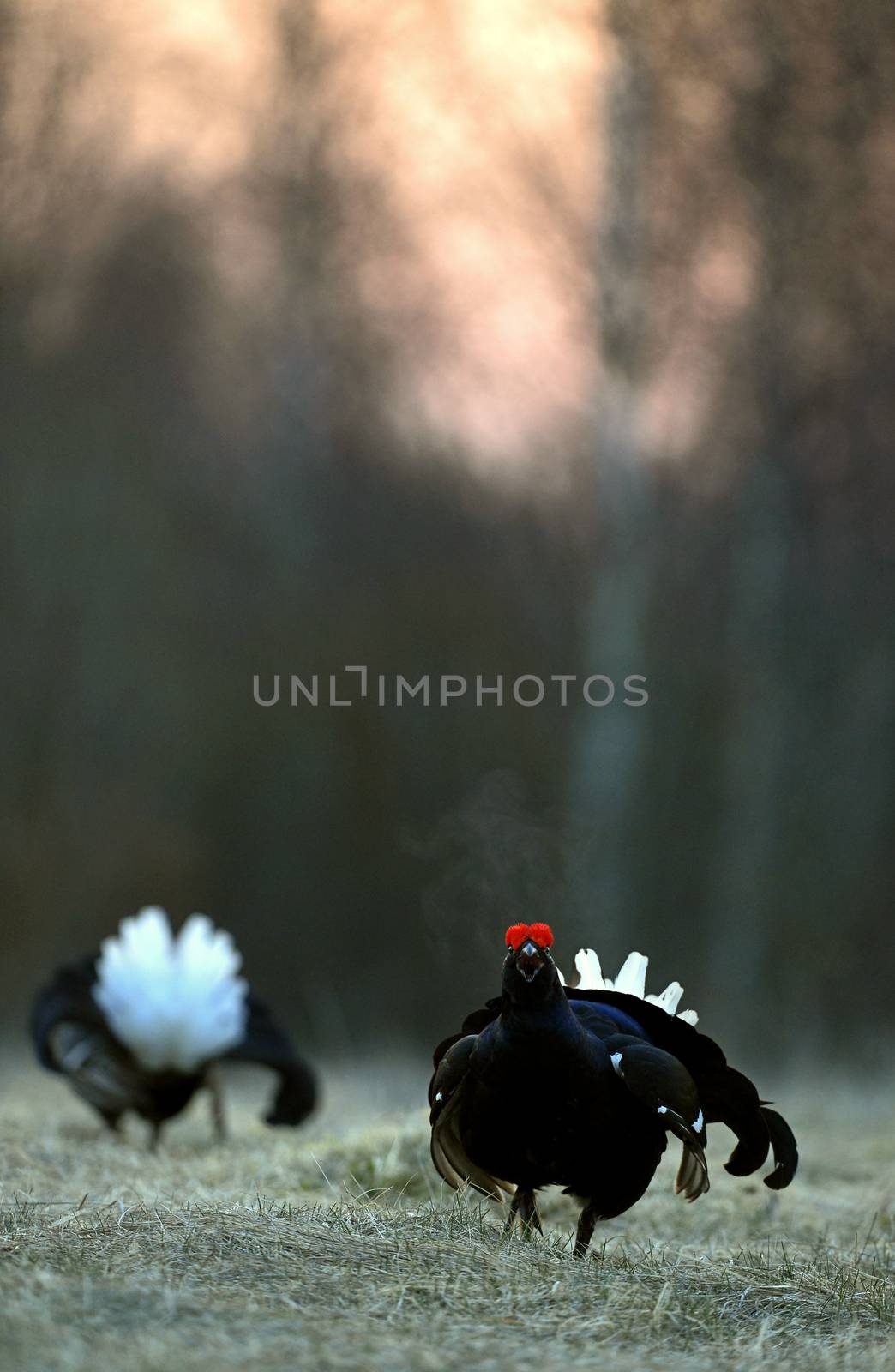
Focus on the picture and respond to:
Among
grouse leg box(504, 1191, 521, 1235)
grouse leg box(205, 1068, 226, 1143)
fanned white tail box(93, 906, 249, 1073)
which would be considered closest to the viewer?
Answer: grouse leg box(504, 1191, 521, 1235)

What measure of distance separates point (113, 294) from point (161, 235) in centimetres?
72

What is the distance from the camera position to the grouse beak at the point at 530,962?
9.61 feet

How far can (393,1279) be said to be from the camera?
8.25 ft

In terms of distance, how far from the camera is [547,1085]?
117 inches

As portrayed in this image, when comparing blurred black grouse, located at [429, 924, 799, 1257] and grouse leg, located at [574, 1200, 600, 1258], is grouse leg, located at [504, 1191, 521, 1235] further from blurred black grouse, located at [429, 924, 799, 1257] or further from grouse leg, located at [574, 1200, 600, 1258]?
grouse leg, located at [574, 1200, 600, 1258]

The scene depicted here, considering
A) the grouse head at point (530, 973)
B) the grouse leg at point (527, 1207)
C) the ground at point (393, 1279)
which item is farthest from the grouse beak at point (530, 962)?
the grouse leg at point (527, 1207)

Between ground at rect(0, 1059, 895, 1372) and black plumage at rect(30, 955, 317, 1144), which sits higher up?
black plumage at rect(30, 955, 317, 1144)

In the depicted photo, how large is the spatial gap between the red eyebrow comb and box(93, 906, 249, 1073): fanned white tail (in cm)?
275

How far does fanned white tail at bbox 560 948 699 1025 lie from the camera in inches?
141

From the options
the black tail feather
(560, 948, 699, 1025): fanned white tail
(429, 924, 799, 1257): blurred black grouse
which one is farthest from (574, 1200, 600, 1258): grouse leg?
(560, 948, 699, 1025): fanned white tail

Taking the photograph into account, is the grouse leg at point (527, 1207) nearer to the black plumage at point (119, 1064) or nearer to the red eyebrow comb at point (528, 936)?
the red eyebrow comb at point (528, 936)

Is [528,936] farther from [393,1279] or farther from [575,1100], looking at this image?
[393,1279]

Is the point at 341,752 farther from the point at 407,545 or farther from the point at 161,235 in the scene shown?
the point at 161,235

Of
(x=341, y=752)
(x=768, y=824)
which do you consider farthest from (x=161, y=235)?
(x=768, y=824)
